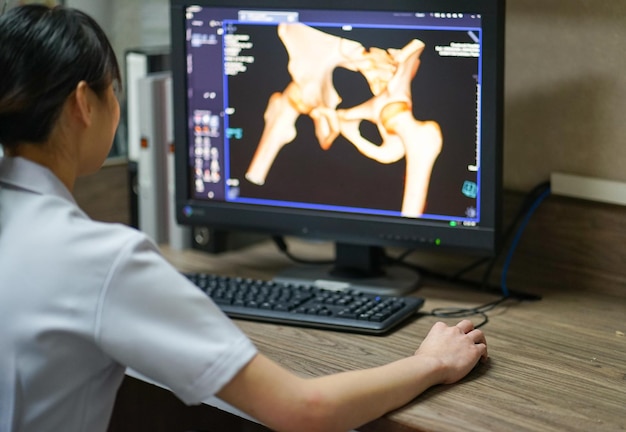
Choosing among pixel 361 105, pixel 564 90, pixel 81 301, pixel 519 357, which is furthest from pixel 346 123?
pixel 81 301

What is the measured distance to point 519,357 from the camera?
137 cm

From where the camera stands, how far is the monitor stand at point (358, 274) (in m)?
1.71

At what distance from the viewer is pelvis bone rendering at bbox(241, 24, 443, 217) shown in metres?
1.59

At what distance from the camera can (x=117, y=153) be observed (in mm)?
2113

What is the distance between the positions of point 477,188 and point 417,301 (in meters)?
0.21

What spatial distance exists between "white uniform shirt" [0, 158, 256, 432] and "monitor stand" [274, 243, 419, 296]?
66cm

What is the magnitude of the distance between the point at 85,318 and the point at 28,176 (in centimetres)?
20

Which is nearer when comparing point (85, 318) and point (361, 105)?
point (85, 318)

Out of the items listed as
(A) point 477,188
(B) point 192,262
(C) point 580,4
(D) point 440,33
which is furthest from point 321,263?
(C) point 580,4

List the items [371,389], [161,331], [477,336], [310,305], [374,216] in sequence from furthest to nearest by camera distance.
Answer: [374,216] → [310,305] → [477,336] → [371,389] → [161,331]

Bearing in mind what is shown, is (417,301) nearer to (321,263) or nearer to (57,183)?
(321,263)

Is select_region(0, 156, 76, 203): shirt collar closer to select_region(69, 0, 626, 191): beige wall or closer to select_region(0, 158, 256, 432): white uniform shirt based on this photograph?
select_region(0, 158, 256, 432): white uniform shirt

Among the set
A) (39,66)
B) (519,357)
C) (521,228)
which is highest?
(39,66)

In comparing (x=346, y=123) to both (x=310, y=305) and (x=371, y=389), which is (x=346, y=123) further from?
(x=371, y=389)
